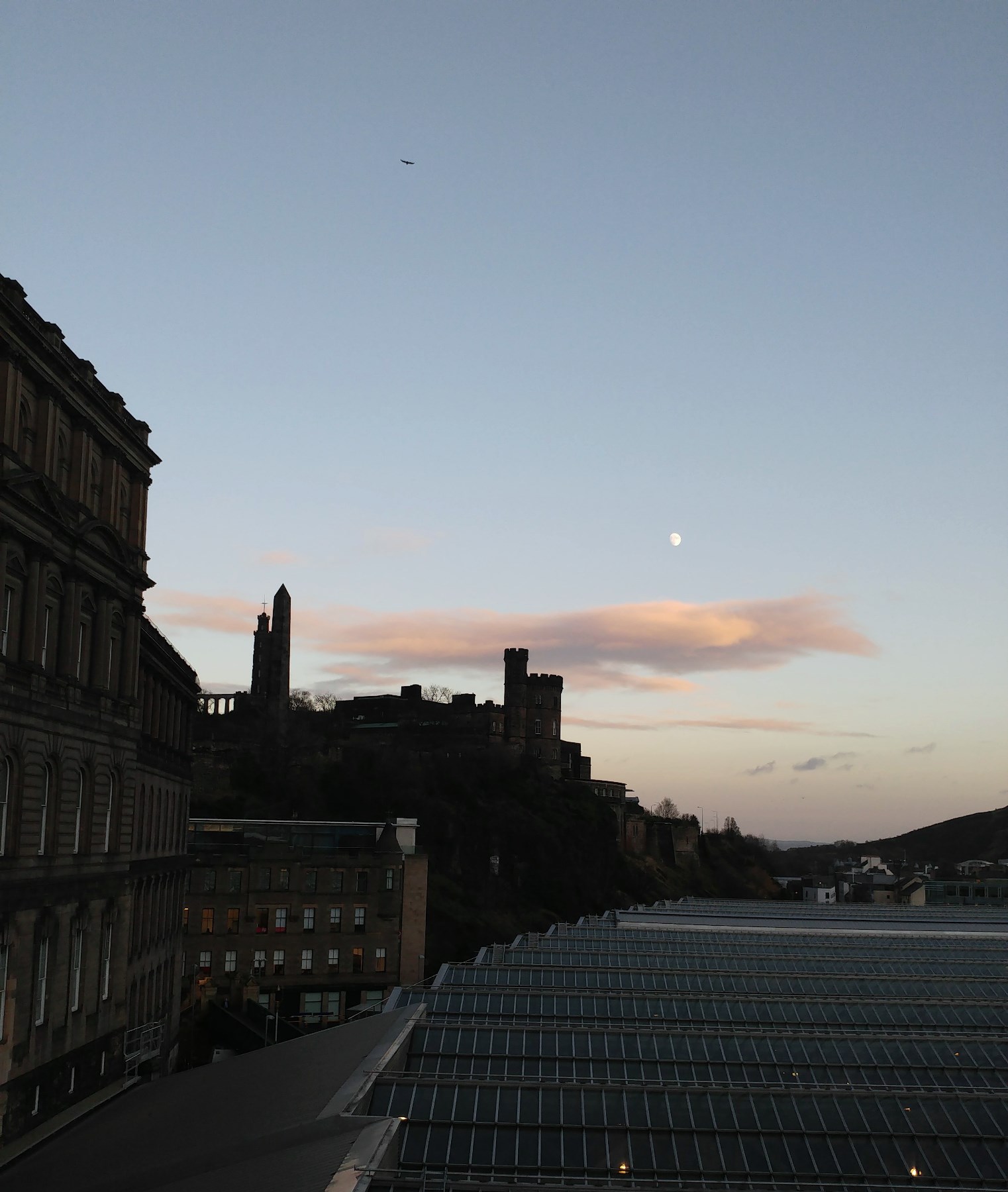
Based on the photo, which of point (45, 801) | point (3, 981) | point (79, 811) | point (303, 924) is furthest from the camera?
point (303, 924)

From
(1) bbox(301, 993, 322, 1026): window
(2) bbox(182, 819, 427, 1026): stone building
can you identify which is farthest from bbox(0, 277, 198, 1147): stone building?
(1) bbox(301, 993, 322, 1026): window

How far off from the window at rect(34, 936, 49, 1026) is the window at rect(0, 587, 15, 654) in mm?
8952

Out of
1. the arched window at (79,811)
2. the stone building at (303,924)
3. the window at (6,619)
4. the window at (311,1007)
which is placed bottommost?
the window at (311,1007)

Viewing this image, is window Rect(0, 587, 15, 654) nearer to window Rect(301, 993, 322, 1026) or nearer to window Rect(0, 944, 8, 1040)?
Result: window Rect(0, 944, 8, 1040)

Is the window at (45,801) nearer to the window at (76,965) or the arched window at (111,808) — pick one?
the window at (76,965)

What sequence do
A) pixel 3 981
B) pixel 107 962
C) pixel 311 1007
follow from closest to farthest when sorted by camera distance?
pixel 3 981
pixel 107 962
pixel 311 1007

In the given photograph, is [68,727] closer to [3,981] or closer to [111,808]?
[111,808]

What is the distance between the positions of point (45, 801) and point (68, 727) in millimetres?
2385

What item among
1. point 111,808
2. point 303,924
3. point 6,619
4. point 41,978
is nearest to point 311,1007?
point 303,924

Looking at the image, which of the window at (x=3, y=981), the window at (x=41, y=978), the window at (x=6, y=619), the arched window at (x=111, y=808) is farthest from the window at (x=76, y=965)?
the window at (x=6, y=619)

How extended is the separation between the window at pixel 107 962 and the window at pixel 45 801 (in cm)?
699

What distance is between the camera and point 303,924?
8462 centimetres

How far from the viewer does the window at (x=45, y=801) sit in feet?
112

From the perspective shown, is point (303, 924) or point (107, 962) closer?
point (107, 962)
